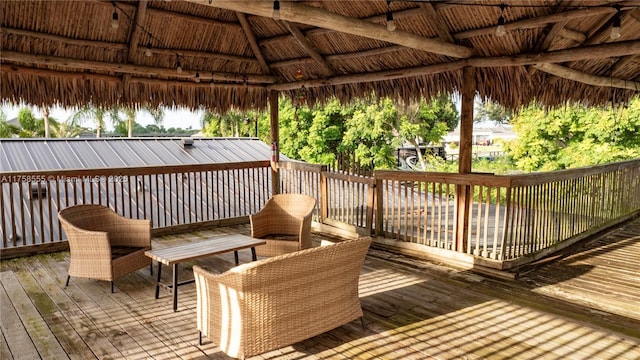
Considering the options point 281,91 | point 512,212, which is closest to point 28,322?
point 512,212

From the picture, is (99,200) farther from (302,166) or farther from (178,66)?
(302,166)

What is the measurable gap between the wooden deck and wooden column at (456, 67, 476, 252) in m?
0.50

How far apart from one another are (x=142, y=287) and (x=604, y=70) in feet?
23.5

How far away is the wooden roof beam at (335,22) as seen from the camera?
317cm

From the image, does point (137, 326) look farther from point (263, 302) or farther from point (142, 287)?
point (263, 302)

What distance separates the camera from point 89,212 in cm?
455

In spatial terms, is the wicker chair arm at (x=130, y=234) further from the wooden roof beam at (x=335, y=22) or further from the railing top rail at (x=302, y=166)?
the railing top rail at (x=302, y=166)

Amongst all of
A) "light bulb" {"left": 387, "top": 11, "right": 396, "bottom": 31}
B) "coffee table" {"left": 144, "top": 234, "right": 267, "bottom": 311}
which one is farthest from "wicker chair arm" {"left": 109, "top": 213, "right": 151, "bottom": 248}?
"light bulb" {"left": 387, "top": 11, "right": 396, "bottom": 31}

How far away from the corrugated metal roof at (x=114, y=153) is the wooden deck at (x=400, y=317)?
16.6 feet

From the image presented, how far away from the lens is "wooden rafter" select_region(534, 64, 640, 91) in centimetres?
539

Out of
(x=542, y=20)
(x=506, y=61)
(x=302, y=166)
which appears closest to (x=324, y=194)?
(x=302, y=166)

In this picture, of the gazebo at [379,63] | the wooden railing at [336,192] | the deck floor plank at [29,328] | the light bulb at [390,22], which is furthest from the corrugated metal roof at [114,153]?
the light bulb at [390,22]

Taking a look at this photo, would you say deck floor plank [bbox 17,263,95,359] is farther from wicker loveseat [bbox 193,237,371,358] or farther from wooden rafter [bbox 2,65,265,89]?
wooden rafter [bbox 2,65,265,89]

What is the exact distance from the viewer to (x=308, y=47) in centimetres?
634
